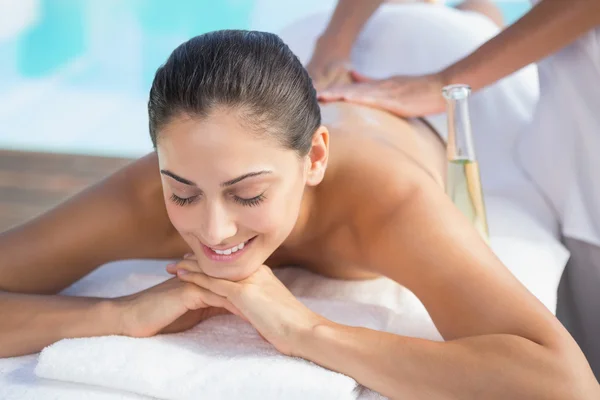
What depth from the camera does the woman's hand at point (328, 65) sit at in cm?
202

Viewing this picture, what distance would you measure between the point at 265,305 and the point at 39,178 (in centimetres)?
246

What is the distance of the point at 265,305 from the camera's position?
1.23 meters

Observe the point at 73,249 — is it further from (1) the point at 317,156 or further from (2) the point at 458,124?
(2) the point at 458,124

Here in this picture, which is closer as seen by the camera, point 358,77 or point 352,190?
point 352,190

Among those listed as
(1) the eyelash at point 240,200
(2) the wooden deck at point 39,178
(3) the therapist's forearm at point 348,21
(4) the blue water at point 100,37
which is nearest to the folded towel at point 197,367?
(1) the eyelash at point 240,200

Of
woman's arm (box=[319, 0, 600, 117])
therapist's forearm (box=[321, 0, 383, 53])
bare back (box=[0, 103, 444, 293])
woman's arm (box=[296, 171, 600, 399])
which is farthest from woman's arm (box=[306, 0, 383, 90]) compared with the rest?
woman's arm (box=[296, 171, 600, 399])

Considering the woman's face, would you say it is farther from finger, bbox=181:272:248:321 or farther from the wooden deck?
the wooden deck

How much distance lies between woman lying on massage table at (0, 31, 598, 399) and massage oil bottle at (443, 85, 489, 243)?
0.51 ft

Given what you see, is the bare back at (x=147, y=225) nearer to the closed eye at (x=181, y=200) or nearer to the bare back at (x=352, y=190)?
the bare back at (x=352, y=190)

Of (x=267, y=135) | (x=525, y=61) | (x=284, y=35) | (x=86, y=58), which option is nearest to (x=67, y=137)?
(x=86, y=58)

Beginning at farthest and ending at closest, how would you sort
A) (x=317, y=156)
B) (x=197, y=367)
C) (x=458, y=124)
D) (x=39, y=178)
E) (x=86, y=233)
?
(x=39, y=178) < (x=458, y=124) < (x=86, y=233) < (x=317, y=156) < (x=197, y=367)

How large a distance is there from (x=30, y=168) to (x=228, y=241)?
262 cm

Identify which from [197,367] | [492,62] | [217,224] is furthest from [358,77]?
[197,367]

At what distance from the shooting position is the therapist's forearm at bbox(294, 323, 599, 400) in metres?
1.13
